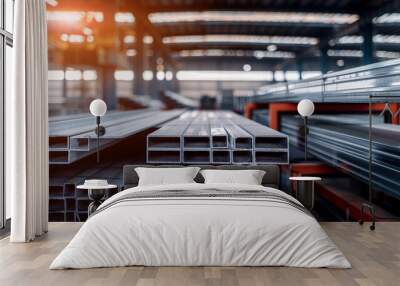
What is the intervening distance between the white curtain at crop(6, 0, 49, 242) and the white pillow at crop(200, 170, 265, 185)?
1828 mm

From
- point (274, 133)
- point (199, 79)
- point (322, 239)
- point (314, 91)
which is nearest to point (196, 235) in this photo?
point (322, 239)

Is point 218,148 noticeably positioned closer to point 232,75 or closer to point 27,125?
point 27,125

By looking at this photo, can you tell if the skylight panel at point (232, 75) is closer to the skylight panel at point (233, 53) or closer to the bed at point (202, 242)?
the skylight panel at point (233, 53)

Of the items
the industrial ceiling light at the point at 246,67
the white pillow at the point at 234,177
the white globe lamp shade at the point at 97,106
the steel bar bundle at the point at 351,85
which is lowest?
the white pillow at the point at 234,177

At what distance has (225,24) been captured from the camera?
10008 millimetres

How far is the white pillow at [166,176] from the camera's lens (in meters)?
5.70

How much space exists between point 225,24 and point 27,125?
5.76 metres

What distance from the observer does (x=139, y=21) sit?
10.1 metres

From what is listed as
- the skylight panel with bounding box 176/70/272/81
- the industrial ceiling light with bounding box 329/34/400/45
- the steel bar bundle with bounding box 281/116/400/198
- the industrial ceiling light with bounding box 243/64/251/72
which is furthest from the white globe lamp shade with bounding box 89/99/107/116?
the skylight panel with bounding box 176/70/272/81

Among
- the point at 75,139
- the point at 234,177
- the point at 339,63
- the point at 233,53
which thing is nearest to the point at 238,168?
the point at 234,177

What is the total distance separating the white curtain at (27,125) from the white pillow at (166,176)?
112cm

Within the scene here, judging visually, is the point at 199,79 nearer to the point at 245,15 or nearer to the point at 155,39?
the point at 155,39

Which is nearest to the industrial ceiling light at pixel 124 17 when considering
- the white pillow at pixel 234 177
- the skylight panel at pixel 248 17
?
the skylight panel at pixel 248 17

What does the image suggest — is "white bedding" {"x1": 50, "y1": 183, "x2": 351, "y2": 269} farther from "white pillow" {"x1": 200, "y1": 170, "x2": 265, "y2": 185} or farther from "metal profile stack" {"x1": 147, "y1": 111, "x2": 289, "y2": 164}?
"metal profile stack" {"x1": 147, "y1": 111, "x2": 289, "y2": 164}
